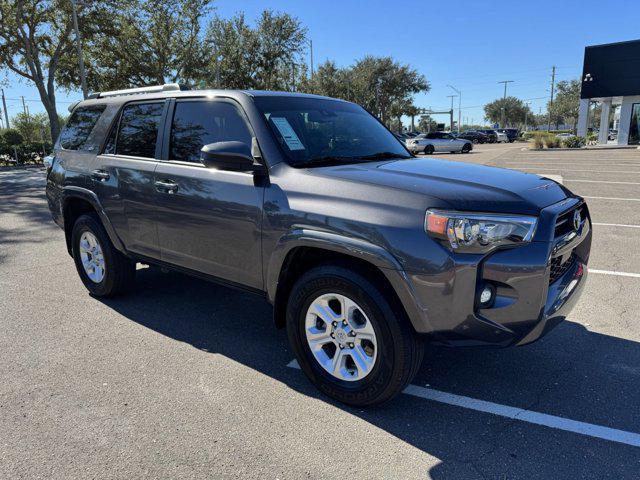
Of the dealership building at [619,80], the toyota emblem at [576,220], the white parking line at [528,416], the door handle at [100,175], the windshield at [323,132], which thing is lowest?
the white parking line at [528,416]

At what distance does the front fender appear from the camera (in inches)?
102

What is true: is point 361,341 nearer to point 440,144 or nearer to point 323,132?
point 323,132

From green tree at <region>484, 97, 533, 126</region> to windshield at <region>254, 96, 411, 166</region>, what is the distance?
109 metres

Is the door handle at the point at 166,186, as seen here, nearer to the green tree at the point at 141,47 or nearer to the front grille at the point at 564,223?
the front grille at the point at 564,223

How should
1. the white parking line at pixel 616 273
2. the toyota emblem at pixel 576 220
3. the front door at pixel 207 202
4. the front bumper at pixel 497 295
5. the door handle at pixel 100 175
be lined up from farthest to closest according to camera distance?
the white parking line at pixel 616 273 → the door handle at pixel 100 175 → the front door at pixel 207 202 → the toyota emblem at pixel 576 220 → the front bumper at pixel 497 295

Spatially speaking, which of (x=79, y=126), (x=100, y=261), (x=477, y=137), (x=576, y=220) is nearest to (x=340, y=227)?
(x=576, y=220)

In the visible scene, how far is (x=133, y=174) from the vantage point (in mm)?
4098

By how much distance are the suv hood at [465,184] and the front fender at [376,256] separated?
380 mm

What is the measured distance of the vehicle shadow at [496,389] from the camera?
8.19 ft

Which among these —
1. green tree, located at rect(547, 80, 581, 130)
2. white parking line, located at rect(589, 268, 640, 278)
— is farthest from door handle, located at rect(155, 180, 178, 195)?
green tree, located at rect(547, 80, 581, 130)

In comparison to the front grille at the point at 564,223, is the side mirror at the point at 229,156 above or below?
above

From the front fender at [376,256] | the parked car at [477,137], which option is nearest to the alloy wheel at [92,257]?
the front fender at [376,256]

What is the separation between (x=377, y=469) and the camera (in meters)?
2.46

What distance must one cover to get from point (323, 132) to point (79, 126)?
2.84 metres
